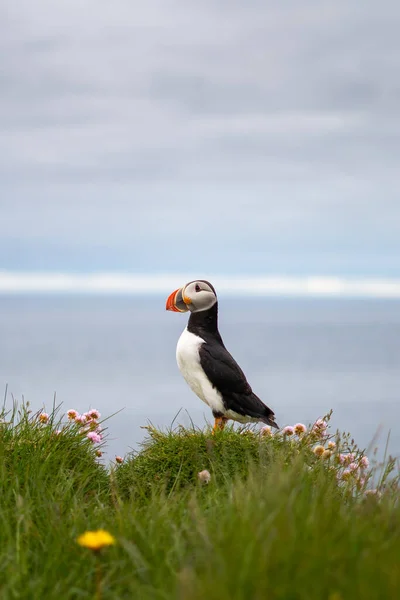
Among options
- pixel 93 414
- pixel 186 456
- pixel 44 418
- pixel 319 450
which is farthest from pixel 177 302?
pixel 319 450

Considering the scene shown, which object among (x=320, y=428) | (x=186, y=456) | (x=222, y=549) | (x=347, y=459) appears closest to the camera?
(x=222, y=549)

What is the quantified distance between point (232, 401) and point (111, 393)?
15785 cm

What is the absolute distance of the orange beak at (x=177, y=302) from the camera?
928 cm

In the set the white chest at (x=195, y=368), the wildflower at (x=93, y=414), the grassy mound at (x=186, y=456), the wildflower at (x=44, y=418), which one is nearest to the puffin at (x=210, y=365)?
the white chest at (x=195, y=368)

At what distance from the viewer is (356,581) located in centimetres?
325

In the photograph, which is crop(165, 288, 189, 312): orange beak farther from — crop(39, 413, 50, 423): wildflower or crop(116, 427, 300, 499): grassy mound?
crop(39, 413, 50, 423): wildflower

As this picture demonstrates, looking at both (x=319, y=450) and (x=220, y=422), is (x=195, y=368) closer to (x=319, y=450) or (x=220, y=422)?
(x=220, y=422)

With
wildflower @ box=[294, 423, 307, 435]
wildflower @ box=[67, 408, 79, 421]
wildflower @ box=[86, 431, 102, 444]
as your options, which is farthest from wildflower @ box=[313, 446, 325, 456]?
wildflower @ box=[67, 408, 79, 421]

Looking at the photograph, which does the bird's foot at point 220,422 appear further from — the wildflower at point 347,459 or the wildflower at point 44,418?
the wildflower at point 44,418

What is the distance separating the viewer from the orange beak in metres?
9.28

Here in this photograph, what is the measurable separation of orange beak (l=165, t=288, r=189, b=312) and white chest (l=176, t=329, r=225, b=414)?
0.29 metres

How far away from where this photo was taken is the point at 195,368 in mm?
8992

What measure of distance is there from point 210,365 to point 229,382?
0.92 feet

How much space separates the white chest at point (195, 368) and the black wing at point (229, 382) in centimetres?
5
